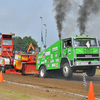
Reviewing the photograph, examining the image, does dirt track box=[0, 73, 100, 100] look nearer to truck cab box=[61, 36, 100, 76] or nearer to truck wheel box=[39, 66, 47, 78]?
truck cab box=[61, 36, 100, 76]

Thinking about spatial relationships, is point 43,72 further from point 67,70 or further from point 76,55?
point 76,55

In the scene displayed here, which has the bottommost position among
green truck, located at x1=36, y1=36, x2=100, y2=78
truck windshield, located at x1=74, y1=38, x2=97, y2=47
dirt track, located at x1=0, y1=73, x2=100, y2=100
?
dirt track, located at x1=0, y1=73, x2=100, y2=100

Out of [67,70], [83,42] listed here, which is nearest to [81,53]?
[83,42]

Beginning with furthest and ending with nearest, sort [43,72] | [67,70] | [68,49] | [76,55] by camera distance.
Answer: [43,72]
[68,49]
[67,70]
[76,55]

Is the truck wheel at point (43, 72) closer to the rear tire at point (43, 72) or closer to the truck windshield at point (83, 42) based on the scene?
the rear tire at point (43, 72)

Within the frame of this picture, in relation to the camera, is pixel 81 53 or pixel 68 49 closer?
pixel 81 53

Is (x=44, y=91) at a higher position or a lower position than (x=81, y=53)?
lower

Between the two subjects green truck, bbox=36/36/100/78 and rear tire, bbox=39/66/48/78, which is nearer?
green truck, bbox=36/36/100/78

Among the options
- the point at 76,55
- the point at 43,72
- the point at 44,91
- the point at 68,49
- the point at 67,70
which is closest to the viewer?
the point at 44,91

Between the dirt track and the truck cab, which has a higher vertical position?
the truck cab

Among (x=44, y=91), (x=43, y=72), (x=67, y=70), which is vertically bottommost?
(x=44, y=91)

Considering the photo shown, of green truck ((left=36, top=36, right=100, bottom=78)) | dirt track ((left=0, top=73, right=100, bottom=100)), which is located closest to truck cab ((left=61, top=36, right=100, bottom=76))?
green truck ((left=36, top=36, right=100, bottom=78))

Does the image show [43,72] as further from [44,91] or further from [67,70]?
[44,91]

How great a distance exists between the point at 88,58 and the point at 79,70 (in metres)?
1.07
